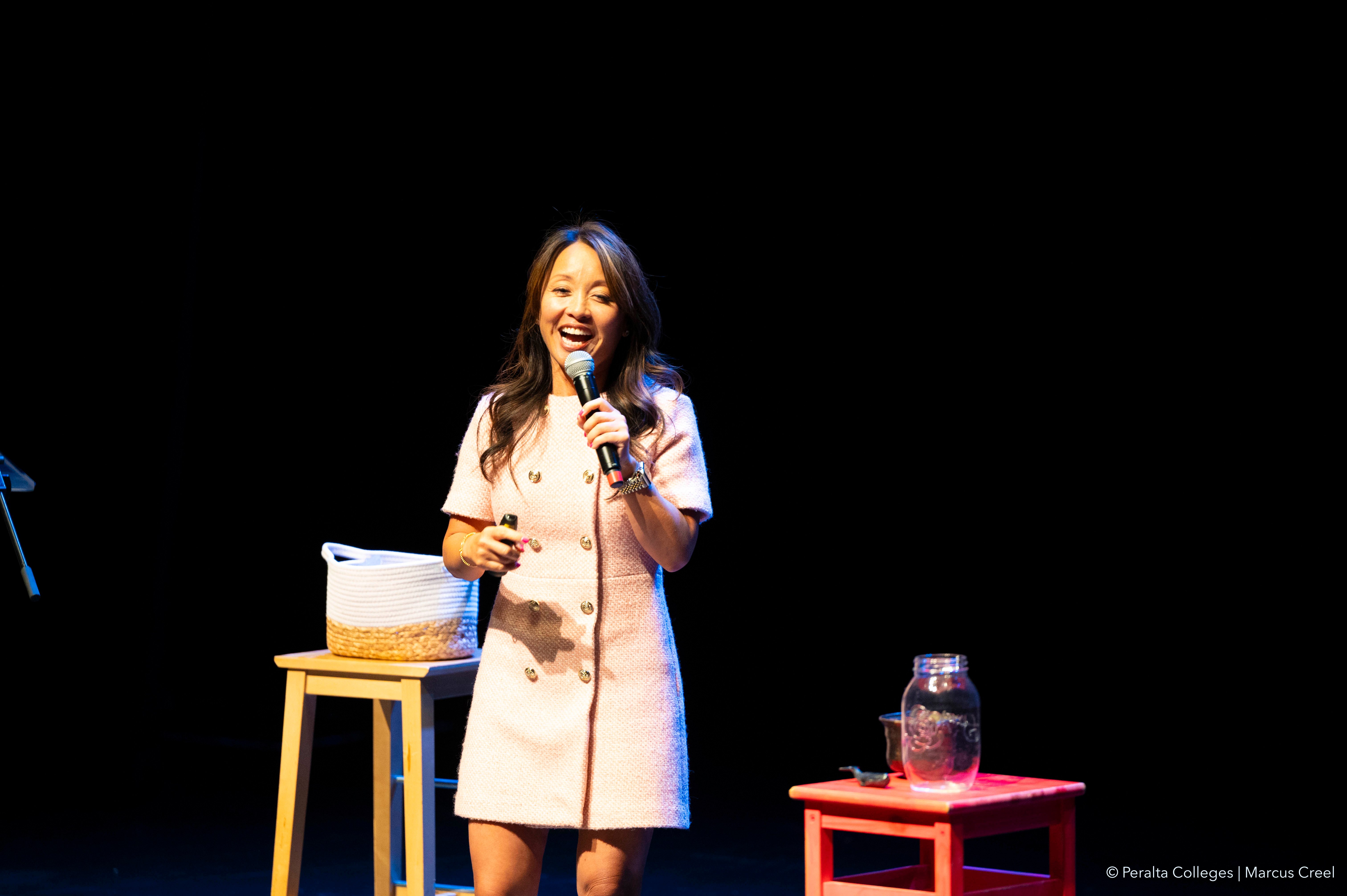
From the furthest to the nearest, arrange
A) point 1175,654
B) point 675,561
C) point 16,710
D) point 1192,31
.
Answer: point 16,710
point 1175,654
point 1192,31
point 675,561

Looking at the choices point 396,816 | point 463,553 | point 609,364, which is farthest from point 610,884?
point 396,816

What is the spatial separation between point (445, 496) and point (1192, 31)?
10.7 ft

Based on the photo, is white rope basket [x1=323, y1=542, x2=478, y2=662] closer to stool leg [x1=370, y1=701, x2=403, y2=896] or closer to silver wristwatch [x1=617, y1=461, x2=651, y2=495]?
stool leg [x1=370, y1=701, x2=403, y2=896]

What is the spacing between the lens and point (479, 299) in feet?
17.6

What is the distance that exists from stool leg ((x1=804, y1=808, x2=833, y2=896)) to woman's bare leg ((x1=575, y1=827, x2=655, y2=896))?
0.70 feet

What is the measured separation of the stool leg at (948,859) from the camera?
5.22ft

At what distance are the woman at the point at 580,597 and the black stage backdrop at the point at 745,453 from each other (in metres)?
2.41

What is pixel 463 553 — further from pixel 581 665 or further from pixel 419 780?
pixel 419 780

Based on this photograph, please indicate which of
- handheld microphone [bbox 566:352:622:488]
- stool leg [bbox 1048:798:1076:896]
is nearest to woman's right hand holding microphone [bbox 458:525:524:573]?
handheld microphone [bbox 566:352:622:488]

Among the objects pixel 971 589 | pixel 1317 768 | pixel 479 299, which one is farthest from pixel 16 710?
pixel 1317 768

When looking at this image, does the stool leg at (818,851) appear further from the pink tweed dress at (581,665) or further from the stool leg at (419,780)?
the stool leg at (419,780)

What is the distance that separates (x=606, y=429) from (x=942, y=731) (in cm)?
58

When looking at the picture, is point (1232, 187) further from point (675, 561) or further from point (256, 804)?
point (256, 804)

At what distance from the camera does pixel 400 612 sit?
2.68 metres
